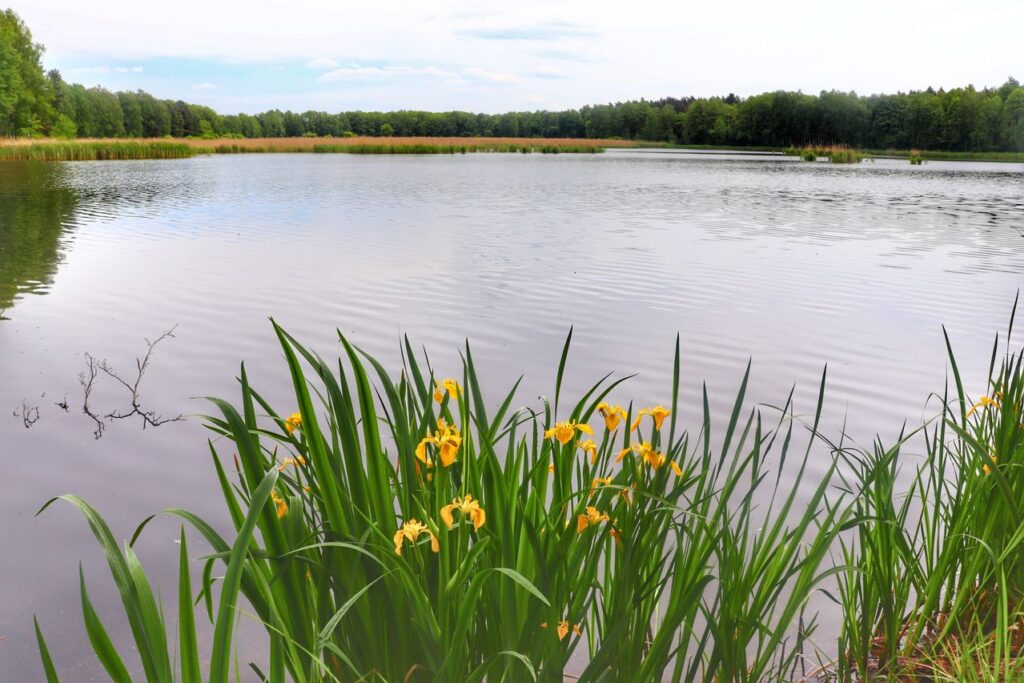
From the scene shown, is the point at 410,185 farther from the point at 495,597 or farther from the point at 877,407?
the point at 495,597

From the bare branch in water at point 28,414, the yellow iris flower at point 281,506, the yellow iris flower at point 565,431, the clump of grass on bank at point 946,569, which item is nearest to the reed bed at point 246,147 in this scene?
the bare branch in water at point 28,414

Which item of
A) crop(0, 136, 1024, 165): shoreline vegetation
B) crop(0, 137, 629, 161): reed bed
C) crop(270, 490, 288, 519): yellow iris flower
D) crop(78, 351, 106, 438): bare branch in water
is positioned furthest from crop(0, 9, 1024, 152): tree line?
crop(270, 490, 288, 519): yellow iris flower

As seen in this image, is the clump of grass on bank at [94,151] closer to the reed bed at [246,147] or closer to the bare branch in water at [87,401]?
the reed bed at [246,147]

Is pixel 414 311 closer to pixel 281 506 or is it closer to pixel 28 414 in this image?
pixel 28 414

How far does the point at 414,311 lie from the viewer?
21.6ft

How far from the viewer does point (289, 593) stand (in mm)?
1372

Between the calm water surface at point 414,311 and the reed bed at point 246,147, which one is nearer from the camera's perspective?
the calm water surface at point 414,311

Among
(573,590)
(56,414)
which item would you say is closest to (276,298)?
(56,414)

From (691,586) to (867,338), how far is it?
506cm

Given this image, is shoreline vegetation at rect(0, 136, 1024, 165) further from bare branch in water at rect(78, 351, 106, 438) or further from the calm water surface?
bare branch in water at rect(78, 351, 106, 438)

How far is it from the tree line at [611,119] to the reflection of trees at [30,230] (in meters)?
35.8

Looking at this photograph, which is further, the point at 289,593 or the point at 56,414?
the point at 56,414

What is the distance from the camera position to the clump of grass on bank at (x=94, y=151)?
33.5m

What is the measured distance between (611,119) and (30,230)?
320ft
